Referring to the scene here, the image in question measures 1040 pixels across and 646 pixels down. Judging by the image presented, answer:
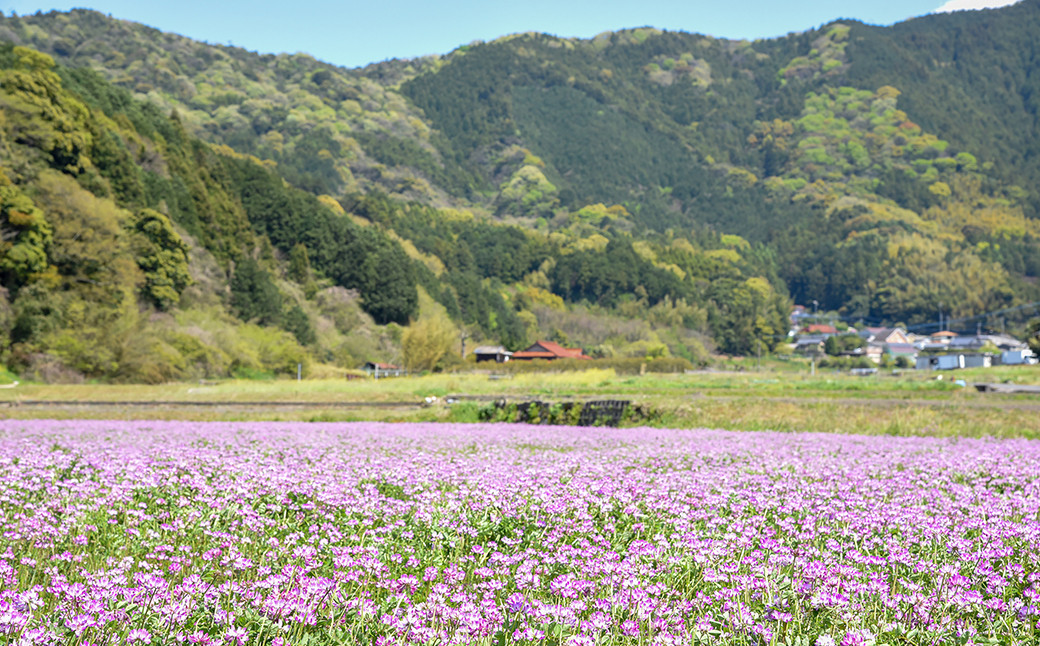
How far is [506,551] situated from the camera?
19.1ft

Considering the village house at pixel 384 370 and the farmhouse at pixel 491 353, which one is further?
the farmhouse at pixel 491 353

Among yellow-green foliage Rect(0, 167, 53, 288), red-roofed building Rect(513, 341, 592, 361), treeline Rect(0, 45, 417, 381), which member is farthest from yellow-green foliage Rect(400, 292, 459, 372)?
yellow-green foliage Rect(0, 167, 53, 288)

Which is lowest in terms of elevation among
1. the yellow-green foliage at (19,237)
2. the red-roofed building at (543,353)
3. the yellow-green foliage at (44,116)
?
the red-roofed building at (543,353)

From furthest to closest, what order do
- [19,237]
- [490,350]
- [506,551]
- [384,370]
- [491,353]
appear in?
[491,353] → [490,350] → [384,370] → [19,237] → [506,551]

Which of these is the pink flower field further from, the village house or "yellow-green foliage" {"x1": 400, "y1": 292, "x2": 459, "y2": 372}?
"yellow-green foliage" {"x1": 400, "y1": 292, "x2": 459, "y2": 372}

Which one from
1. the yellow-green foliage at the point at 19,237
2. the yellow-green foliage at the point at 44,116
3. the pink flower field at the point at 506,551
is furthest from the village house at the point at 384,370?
the pink flower field at the point at 506,551

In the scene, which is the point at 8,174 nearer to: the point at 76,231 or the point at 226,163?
the point at 76,231

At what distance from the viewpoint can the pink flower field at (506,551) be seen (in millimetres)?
3918

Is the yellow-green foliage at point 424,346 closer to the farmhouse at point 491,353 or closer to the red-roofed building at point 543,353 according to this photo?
the farmhouse at point 491,353

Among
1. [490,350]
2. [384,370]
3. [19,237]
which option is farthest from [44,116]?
[490,350]

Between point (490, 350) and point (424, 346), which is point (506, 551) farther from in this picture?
point (490, 350)

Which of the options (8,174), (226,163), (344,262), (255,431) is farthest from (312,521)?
(226,163)

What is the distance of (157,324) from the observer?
54.0m

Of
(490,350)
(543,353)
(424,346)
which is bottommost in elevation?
(543,353)
